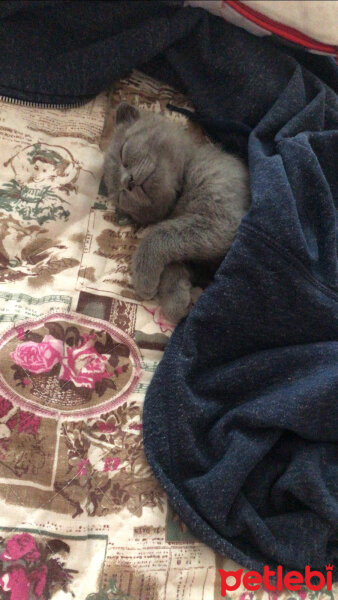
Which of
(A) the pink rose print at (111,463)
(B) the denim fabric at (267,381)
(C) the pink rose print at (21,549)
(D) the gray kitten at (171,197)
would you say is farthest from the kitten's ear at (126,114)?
(C) the pink rose print at (21,549)

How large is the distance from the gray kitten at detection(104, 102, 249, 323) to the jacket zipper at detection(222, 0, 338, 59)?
30cm

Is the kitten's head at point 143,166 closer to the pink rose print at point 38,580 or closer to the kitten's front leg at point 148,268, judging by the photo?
the kitten's front leg at point 148,268

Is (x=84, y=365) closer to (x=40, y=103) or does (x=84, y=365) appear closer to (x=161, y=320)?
(x=161, y=320)

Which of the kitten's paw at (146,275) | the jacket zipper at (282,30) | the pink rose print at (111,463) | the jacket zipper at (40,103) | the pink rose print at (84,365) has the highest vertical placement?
the jacket zipper at (282,30)

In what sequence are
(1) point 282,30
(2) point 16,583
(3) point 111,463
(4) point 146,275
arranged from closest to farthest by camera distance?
1. (2) point 16,583
2. (3) point 111,463
3. (4) point 146,275
4. (1) point 282,30

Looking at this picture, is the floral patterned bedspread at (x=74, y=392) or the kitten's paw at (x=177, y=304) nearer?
the floral patterned bedspread at (x=74, y=392)

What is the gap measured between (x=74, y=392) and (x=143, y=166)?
533 millimetres

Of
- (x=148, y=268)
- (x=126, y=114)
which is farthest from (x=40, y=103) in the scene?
(x=148, y=268)

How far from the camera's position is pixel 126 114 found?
1205 millimetres

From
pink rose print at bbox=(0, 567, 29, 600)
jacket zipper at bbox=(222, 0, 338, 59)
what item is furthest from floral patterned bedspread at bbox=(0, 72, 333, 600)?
jacket zipper at bbox=(222, 0, 338, 59)

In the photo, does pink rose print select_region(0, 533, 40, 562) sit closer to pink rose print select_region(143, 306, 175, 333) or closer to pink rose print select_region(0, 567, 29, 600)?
pink rose print select_region(0, 567, 29, 600)

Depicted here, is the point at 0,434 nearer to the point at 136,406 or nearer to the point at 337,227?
the point at 136,406

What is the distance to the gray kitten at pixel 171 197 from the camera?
108 centimetres

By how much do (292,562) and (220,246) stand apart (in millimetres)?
623
